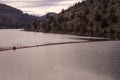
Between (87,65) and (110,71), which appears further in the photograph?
(87,65)

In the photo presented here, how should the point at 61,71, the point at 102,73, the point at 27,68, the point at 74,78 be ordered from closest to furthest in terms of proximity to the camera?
the point at 74,78 < the point at 102,73 < the point at 61,71 < the point at 27,68

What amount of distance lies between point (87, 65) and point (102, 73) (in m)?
15.3

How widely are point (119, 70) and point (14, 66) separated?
37201mm

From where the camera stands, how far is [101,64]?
9331 centimetres

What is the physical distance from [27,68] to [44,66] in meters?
6.33

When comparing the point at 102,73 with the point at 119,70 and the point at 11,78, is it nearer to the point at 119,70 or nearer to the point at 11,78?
the point at 119,70

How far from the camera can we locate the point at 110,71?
79125mm

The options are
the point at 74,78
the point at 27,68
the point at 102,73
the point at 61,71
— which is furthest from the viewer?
the point at 27,68

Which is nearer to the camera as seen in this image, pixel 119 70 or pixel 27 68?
pixel 119 70

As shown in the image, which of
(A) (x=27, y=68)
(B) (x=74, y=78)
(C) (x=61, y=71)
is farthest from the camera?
(A) (x=27, y=68)

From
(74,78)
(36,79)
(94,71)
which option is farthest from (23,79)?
(94,71)

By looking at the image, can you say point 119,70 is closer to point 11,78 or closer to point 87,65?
point 87,65

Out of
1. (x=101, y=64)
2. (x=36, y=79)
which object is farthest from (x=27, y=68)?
(x=101, y=64)

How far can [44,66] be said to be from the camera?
94250 millimetres
